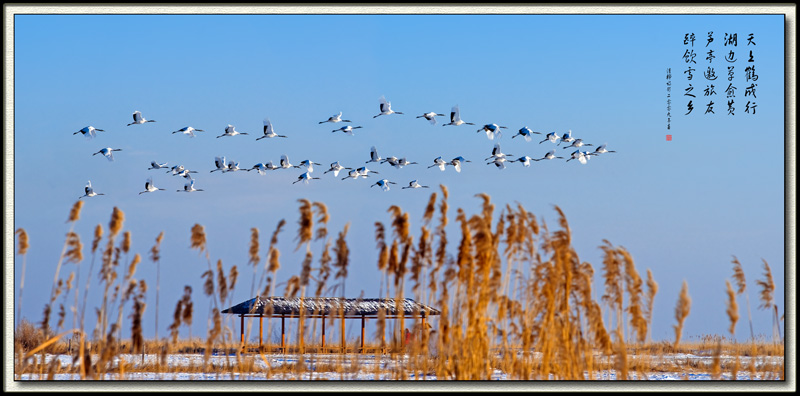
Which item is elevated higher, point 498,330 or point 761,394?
point 498,330

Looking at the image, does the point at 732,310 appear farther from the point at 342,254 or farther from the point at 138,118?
the point at 138,118

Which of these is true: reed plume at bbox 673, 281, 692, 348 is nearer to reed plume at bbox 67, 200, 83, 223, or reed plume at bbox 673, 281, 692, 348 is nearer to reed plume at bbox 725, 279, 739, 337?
reed plume at bbox 725, 279, 739, 337

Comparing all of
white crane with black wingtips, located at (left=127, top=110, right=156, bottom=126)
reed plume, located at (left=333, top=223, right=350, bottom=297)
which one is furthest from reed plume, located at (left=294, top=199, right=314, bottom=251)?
white crane with black wingtips, located at (left=127, top=110, right=156, bottom=126)

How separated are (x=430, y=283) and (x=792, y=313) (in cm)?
276

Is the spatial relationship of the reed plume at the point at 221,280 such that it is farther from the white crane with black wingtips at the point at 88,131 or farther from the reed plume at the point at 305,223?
the white crane with black wingtips at the point at 88,131

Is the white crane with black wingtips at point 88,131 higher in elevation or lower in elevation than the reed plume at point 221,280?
higher

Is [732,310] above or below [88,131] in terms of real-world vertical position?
below

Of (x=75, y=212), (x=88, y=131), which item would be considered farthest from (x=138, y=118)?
(x=75, y=212)

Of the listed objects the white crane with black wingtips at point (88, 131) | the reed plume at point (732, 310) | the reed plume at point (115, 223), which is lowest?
the reed plume at point (732, 310)

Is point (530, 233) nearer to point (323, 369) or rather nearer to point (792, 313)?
point (792, 313)

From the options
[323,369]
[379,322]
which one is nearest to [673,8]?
[379,322]

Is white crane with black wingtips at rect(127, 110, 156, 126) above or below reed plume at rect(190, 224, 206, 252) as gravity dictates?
above

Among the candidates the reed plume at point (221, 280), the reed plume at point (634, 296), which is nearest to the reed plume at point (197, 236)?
the reed plume at point (221, 280)

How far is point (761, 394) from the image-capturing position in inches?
269
